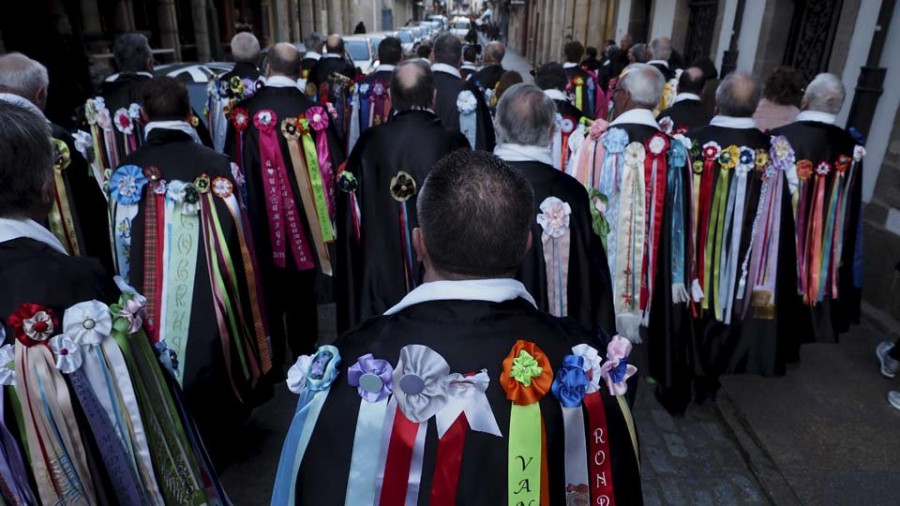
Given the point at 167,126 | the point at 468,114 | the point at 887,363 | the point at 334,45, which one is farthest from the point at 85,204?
the point at 334,45

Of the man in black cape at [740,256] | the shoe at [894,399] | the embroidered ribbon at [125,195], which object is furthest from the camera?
the shoe at [894,399]

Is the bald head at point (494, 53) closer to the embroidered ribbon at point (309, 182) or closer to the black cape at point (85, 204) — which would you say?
the embroidered ribbon at point (309, 182)

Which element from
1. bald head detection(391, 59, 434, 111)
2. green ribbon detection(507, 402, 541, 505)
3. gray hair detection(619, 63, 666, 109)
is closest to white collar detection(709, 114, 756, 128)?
gray hair detection(619, 63, 666, 109)

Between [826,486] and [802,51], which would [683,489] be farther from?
[802,51]

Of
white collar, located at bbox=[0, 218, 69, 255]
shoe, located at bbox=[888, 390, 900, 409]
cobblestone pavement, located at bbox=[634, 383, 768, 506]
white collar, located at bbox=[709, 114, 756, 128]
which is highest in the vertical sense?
white collar, located at bbox=[709, 114, 756, 128]

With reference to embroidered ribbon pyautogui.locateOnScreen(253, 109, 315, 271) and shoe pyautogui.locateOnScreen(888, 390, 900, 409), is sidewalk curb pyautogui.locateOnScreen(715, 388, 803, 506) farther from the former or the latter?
embroidered ribbon pyautogui.locateOnScreen(253, 109, 315, 271)

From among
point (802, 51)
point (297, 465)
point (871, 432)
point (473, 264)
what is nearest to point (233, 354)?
point (297, 465)

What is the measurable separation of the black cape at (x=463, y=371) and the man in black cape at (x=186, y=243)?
1.79 meters

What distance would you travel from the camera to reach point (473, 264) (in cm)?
137

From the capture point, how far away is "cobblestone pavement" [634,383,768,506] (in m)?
3.08

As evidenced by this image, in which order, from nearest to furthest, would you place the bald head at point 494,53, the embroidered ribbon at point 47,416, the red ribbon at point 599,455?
the red ribbon at point 599,455
the embroidered ribbon at point 47,416
the bald head at point 494,53

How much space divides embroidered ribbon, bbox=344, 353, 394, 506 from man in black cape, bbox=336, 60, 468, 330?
7.08ft

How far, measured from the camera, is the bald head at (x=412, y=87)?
11.7 ft

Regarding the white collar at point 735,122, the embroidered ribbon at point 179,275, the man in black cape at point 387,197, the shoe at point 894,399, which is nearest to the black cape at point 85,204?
the embroidered ribbon at point 179,275
